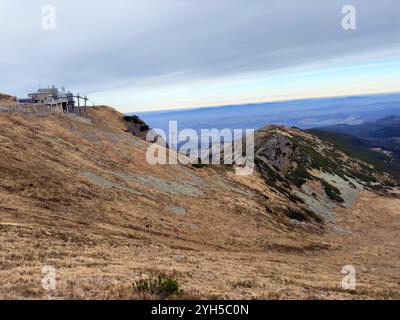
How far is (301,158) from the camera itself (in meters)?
124

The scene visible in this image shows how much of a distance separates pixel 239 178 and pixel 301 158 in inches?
2205

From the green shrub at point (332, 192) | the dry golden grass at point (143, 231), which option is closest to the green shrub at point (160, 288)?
the dry golden grass at point (143, 231)

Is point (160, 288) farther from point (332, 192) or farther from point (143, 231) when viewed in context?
point (332, 192)

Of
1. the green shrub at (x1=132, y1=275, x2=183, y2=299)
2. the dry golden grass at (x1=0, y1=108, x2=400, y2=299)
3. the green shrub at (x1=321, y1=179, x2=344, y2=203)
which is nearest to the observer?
the green shrub at (x1=132, y1=275, x2=183, y2=299)

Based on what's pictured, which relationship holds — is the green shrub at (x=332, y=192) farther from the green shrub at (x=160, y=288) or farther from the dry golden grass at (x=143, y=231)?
the green shrub at (x=160, y=288)

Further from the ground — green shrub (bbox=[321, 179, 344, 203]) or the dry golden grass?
the dry golden grass

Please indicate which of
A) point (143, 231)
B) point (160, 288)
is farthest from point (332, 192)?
point (160, 288)

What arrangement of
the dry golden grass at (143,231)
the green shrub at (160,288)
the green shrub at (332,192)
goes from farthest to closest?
the green shrub at (332,192)
the dry golden grass at (143,231)
the green shrub at (160,288)

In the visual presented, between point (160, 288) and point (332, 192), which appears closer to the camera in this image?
point (160, 288)

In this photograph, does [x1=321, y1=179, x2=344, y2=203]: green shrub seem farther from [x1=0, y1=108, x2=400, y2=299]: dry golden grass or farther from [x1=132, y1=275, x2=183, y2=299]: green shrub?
[x1=132, y1=275, x2=183, y2=299]: green shrub

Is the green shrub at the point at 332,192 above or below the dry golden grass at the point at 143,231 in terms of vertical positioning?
below

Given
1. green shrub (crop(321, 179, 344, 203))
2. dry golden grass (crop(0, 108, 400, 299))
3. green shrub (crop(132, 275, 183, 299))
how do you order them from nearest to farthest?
green shrub (crop(132, 275, 183, 299)) < dry golden grass (crop(0, 108, 400, 299)) < green shrub (crop(321, 179, 344, 203))

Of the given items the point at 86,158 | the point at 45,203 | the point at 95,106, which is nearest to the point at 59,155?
the point at 86,158

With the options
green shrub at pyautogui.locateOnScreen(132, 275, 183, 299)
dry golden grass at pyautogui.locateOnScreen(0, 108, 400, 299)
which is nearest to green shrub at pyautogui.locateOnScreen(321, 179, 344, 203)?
dry golden grass at pyautogui.locateOnScreen(0, 108, 400, 299)
